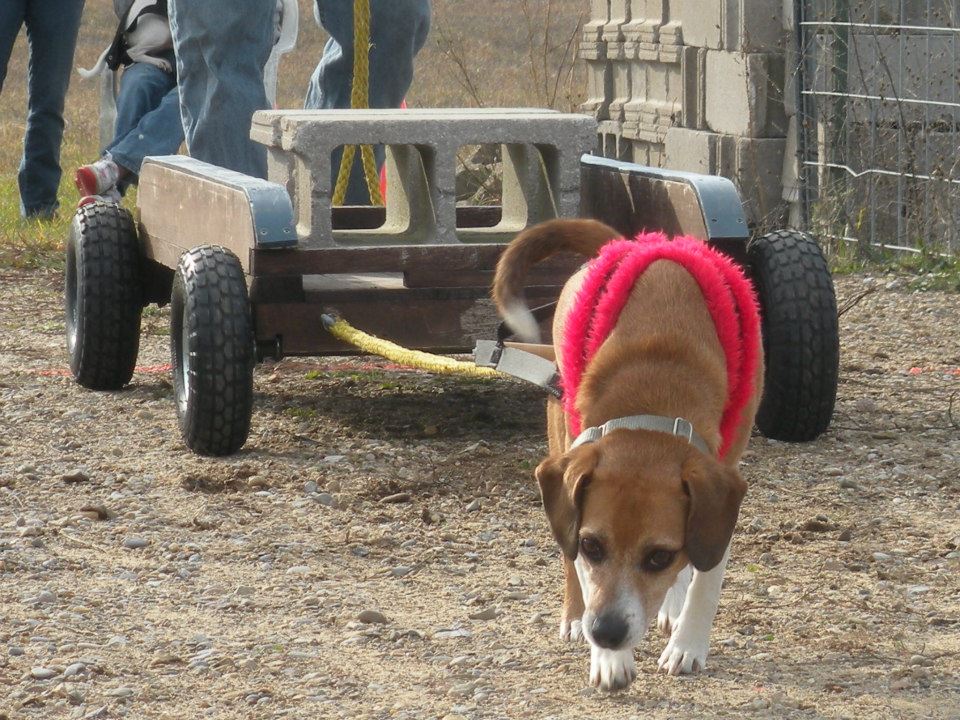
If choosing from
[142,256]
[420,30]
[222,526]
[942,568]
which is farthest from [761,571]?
[420,30]

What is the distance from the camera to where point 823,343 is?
13.4 ft

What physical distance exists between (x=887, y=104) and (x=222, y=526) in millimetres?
4827

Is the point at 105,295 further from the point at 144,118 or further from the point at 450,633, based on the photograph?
the point at 144,118

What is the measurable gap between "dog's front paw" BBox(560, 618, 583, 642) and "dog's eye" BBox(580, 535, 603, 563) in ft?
1.23

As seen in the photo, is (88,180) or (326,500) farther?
(88,180)

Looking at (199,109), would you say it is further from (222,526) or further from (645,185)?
(222,526)

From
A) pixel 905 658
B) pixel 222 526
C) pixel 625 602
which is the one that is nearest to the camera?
pixel 625 602

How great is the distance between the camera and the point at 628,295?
3061 millimetres

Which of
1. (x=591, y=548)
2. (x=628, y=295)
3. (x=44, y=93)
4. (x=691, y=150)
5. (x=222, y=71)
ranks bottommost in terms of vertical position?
(x=591, y=548)

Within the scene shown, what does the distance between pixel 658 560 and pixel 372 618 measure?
0.72m

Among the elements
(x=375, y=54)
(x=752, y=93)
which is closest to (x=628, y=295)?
(x=375, y=54)

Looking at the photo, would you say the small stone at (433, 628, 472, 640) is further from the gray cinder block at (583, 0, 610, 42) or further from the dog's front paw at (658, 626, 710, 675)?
the gray cinder block at (583, 0, 610, 42)

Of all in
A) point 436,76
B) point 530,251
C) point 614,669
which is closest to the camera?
point 614,669

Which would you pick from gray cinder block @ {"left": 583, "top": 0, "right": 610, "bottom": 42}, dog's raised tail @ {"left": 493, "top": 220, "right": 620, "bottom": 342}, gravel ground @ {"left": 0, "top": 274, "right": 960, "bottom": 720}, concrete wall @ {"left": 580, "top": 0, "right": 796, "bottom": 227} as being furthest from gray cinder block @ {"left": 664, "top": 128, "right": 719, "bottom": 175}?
dog's raised tail @ {"left": 493, "top": 220, "right": 620, "bottom": 342}
